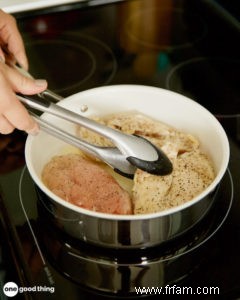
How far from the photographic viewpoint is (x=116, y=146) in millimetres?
780

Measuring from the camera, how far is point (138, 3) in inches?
50.0

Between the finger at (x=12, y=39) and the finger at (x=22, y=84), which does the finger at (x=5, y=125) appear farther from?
the finger at (x=12, y=39)

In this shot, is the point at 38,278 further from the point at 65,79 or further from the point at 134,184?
the point at 65,79

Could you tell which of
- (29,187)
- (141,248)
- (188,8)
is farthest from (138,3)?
(141,248)

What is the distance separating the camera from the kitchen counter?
1207 millimetres

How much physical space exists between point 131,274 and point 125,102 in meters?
0.34

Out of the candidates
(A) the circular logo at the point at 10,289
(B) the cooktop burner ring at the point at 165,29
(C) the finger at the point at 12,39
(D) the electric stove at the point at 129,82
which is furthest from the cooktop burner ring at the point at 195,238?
(B) the cooktop burner ring at the point at 165,29

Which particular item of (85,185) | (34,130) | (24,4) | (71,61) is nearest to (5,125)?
(34,130)

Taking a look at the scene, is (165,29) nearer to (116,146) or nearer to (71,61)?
(71,61)

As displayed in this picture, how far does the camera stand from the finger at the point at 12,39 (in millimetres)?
931
